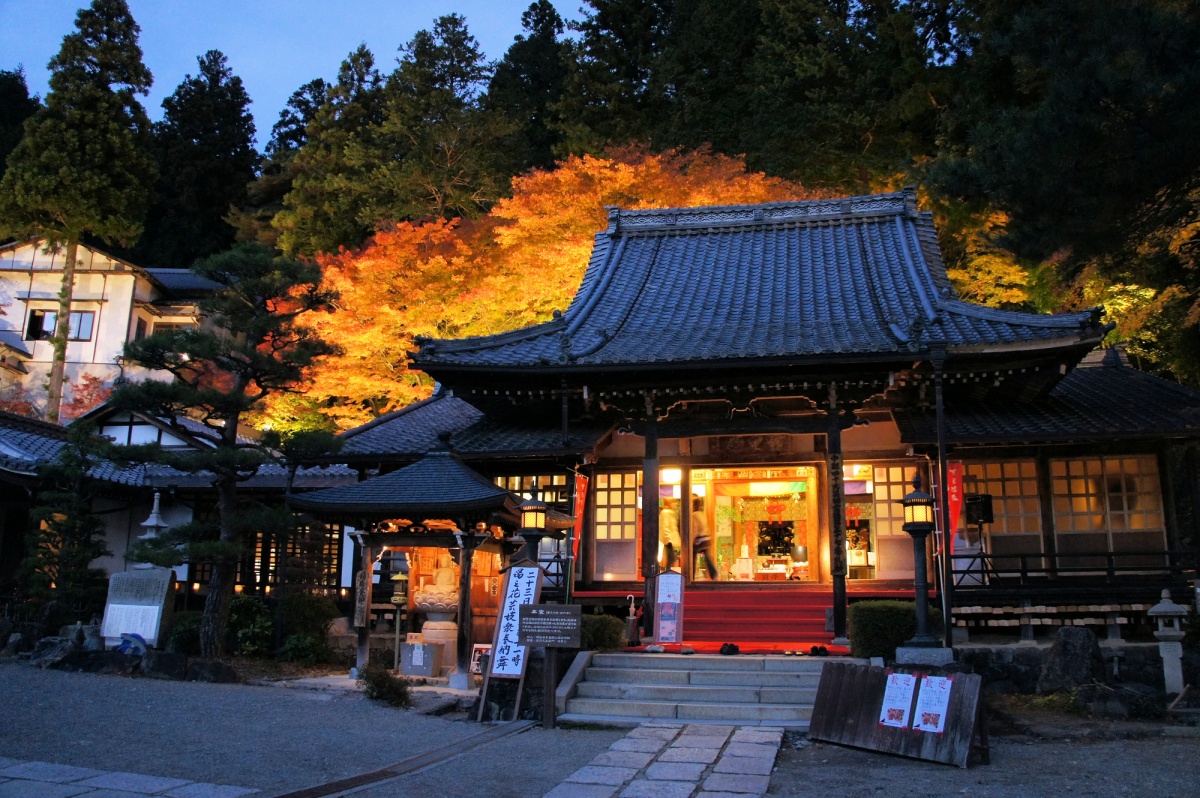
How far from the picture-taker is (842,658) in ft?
36.9

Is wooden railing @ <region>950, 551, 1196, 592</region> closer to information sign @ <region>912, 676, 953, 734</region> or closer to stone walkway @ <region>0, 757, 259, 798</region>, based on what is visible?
information sign @ <region>912, 676, 953, 734</region>

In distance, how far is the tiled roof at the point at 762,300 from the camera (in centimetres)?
1367

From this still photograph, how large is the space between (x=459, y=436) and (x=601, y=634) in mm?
5479

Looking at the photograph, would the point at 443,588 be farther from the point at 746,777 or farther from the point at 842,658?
the point at 746,777

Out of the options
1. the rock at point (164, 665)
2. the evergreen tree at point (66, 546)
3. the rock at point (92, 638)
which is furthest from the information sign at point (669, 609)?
the evergreen tree at point (66, 546)

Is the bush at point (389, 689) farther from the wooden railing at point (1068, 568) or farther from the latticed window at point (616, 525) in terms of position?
the wooden railing at point (1068, 568)

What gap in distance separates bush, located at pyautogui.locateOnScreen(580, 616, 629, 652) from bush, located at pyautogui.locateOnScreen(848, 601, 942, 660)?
3.06 meters

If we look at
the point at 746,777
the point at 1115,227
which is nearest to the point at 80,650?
the point at 746,777

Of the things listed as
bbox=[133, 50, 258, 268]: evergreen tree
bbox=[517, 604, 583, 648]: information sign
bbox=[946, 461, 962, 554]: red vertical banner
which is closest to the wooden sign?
bbox=[517, 604, 583, 648]: information sign

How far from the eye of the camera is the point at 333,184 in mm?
34469

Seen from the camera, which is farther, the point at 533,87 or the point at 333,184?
the point at 533,87

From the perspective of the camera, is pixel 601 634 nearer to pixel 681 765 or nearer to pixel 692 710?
pixel 692 710

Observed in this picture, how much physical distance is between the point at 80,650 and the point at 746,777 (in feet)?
35.9

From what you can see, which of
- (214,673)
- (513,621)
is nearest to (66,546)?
(214,673)
